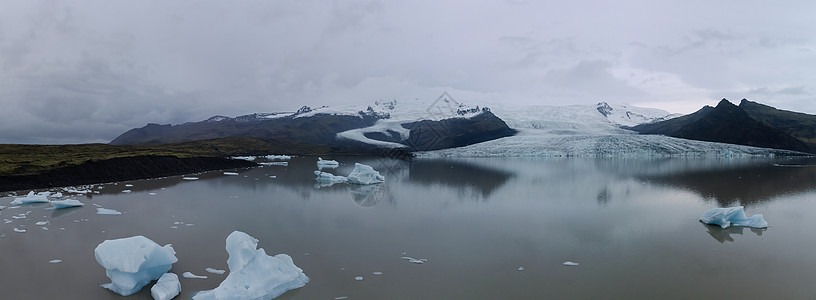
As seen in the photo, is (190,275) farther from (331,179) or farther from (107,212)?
(331,179)

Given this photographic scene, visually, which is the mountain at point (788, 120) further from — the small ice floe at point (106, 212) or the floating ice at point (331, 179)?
the small ice floe at point (106, 212)

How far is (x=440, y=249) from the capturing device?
9.27 meters

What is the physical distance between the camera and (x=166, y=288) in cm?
654

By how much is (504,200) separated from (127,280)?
13.6m

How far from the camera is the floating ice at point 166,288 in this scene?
639cm

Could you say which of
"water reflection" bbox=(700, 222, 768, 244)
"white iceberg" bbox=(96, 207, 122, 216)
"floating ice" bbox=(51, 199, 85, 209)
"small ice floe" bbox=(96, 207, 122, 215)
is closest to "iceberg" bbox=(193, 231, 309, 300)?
"white iceberg" bbox=(96, 207, 122, 216)

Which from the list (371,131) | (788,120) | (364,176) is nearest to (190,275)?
(364,176)

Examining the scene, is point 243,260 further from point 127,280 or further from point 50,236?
point 50,236

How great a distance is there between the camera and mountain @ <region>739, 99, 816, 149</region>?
78312 mm

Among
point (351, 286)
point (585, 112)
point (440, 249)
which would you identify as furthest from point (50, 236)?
point (585, 112)

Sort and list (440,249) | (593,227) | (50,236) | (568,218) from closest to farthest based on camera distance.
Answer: (440,249)
(50,236)
(593,227)
(568,218)

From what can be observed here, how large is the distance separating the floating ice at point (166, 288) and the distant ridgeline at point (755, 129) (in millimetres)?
87053

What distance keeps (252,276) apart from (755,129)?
91.2 metres

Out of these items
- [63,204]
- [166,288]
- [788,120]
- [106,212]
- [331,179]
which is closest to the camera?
[166,288]
